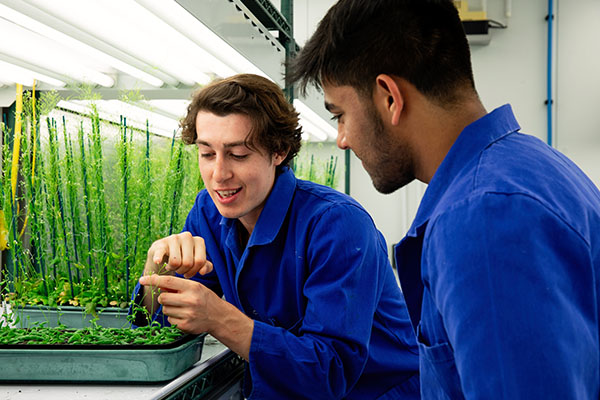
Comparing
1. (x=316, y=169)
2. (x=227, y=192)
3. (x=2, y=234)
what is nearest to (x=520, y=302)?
(x=227, y=192)

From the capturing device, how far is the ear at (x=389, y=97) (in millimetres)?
725

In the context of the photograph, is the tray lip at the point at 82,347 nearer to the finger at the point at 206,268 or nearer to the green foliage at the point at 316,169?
the finger at the point at 206,268

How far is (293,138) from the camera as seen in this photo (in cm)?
143

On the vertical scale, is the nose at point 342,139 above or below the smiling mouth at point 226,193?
above

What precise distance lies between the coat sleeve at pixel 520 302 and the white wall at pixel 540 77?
419 centimetres

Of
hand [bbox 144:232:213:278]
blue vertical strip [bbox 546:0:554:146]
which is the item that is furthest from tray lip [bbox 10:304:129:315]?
blue vertical strip [bbox 546:0:554:146]

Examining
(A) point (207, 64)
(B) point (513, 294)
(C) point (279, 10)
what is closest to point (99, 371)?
(B) point (513, 294)

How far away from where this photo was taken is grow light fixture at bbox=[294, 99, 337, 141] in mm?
2450

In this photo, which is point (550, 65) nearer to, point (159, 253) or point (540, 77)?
point (540, 77)

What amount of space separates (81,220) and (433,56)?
3.59 ft

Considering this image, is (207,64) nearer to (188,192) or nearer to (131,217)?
(188,192)

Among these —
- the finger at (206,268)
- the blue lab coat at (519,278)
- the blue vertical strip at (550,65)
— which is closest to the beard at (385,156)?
the blue lab coat at (519,278)

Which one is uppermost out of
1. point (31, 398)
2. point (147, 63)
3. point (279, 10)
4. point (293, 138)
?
point (279, 10)

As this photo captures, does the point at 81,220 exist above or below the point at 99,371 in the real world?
above
